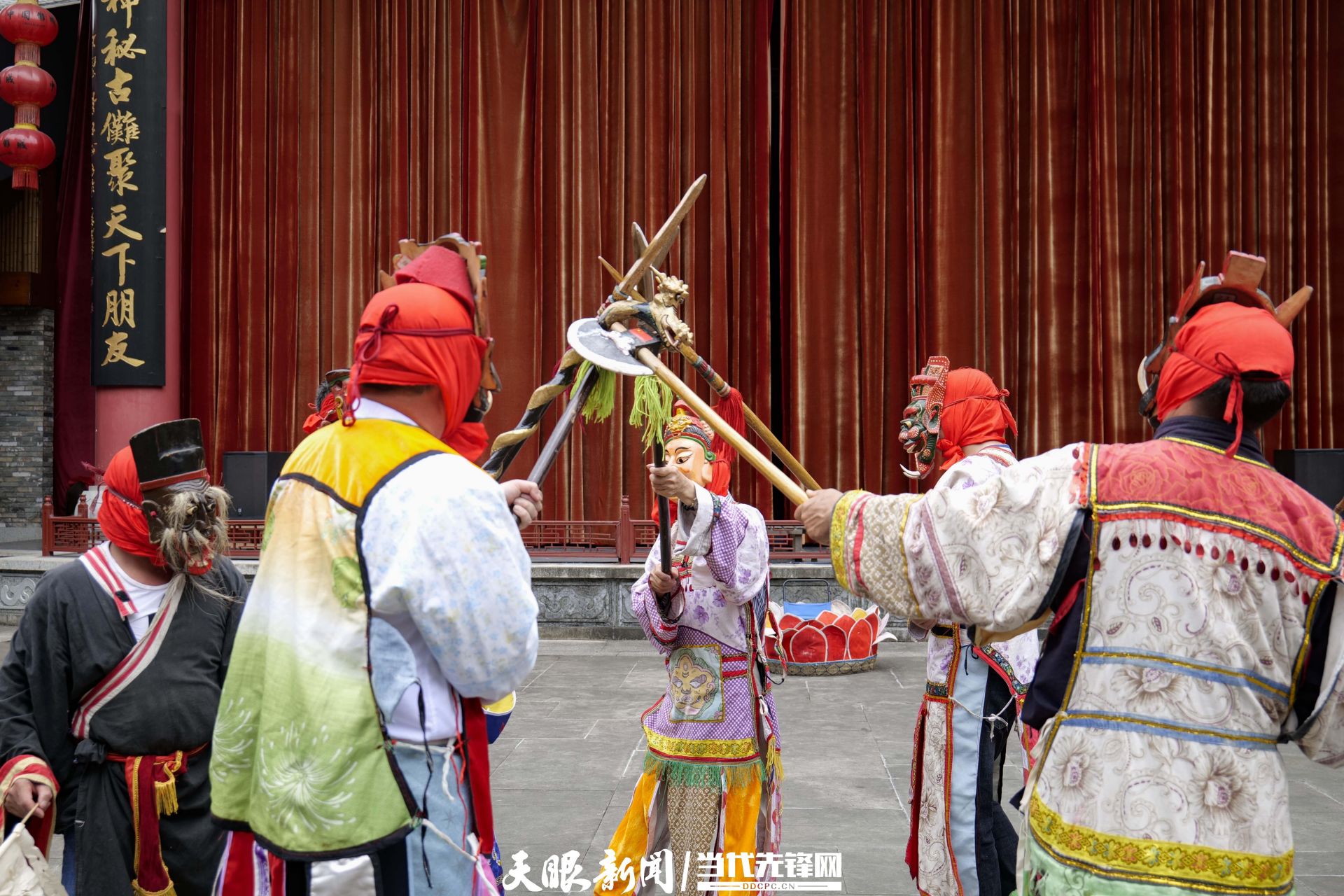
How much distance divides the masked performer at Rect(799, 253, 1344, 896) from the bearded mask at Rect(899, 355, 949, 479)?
159cm

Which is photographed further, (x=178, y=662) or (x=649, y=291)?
(x=649, y=291)

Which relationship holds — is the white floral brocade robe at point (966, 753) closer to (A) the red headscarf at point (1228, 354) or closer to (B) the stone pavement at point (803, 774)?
(B) the stone pavement at point (803, 774)

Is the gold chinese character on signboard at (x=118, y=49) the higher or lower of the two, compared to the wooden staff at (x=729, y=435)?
higher

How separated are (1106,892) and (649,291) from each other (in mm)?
1470

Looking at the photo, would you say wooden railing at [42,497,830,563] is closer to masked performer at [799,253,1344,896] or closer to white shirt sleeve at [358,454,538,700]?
masked performer at [799,253,1344,896]

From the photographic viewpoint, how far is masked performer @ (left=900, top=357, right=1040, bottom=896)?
2914 millimetres

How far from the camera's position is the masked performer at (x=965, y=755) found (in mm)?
2914

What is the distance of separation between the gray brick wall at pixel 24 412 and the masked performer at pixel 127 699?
1204cm

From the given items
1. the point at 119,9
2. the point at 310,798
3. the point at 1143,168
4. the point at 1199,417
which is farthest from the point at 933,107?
the point at 310,798

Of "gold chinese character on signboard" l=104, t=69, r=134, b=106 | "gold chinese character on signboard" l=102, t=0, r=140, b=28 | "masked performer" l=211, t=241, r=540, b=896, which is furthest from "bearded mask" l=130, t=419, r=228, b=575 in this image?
"gold chinese character on signboard" l=102, t=0, r=140, b=28

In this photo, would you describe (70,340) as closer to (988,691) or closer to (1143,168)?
(1143,168)

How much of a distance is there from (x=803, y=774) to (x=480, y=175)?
290 inches

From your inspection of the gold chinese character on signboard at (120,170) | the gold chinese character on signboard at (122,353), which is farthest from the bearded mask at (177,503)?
the gold chinese character on signboard at (120,170)

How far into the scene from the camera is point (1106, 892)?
1.70 metres
